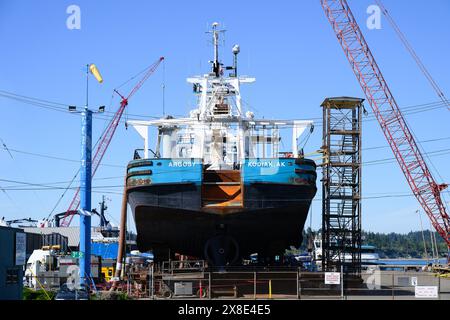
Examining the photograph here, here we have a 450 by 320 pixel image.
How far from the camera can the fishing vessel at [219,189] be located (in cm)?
3431

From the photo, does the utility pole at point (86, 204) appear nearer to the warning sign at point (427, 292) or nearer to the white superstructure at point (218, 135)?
the white superstructure at point (218, 135)

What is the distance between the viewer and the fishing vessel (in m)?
34.3

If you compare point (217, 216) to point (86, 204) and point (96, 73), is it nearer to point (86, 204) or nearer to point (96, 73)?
point (86, 204)

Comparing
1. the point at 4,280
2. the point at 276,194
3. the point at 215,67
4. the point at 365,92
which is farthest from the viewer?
the point at 365,92

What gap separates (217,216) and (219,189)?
1.36m

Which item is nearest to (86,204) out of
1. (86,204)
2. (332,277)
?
(86,204)

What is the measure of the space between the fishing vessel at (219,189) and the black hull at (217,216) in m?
0.05

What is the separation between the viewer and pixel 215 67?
1773 inches

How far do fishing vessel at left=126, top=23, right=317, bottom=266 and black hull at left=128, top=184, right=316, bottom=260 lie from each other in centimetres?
5

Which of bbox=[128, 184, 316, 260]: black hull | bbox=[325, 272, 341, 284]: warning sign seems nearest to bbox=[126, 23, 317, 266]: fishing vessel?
bbox=[128, 184, 316, 260]: black hull

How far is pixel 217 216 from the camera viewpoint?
34500mm
